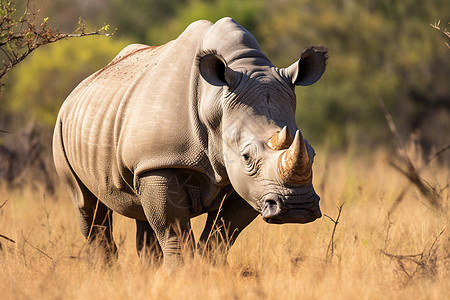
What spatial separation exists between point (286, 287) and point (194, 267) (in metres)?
0.61

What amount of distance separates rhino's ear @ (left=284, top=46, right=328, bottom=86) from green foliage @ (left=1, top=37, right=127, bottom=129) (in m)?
15.7

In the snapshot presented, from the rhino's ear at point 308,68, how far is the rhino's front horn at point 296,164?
74 centimetres

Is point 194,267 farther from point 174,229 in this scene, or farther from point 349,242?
point 349,242

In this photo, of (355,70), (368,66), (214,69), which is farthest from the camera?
(368,66)

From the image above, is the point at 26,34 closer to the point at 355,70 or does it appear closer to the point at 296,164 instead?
the point at 296,164

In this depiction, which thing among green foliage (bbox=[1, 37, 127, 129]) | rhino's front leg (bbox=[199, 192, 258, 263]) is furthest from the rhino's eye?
green foliage (bbox=[1, 37, 127, 129])

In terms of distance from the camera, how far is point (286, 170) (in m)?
4.22

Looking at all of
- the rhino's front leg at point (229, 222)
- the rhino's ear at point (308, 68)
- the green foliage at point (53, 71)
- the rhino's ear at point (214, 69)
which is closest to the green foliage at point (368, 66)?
the green foliage at point (53, 71)

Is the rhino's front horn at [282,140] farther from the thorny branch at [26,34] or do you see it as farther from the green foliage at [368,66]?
the green foliage at [368,66]

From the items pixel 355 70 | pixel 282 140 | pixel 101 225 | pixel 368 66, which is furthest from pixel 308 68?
pixel 368 66

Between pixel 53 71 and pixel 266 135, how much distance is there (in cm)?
1825

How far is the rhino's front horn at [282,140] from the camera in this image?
170 inches

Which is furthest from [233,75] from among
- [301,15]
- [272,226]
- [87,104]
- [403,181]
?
[301,15]

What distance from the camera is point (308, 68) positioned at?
4.92 m
